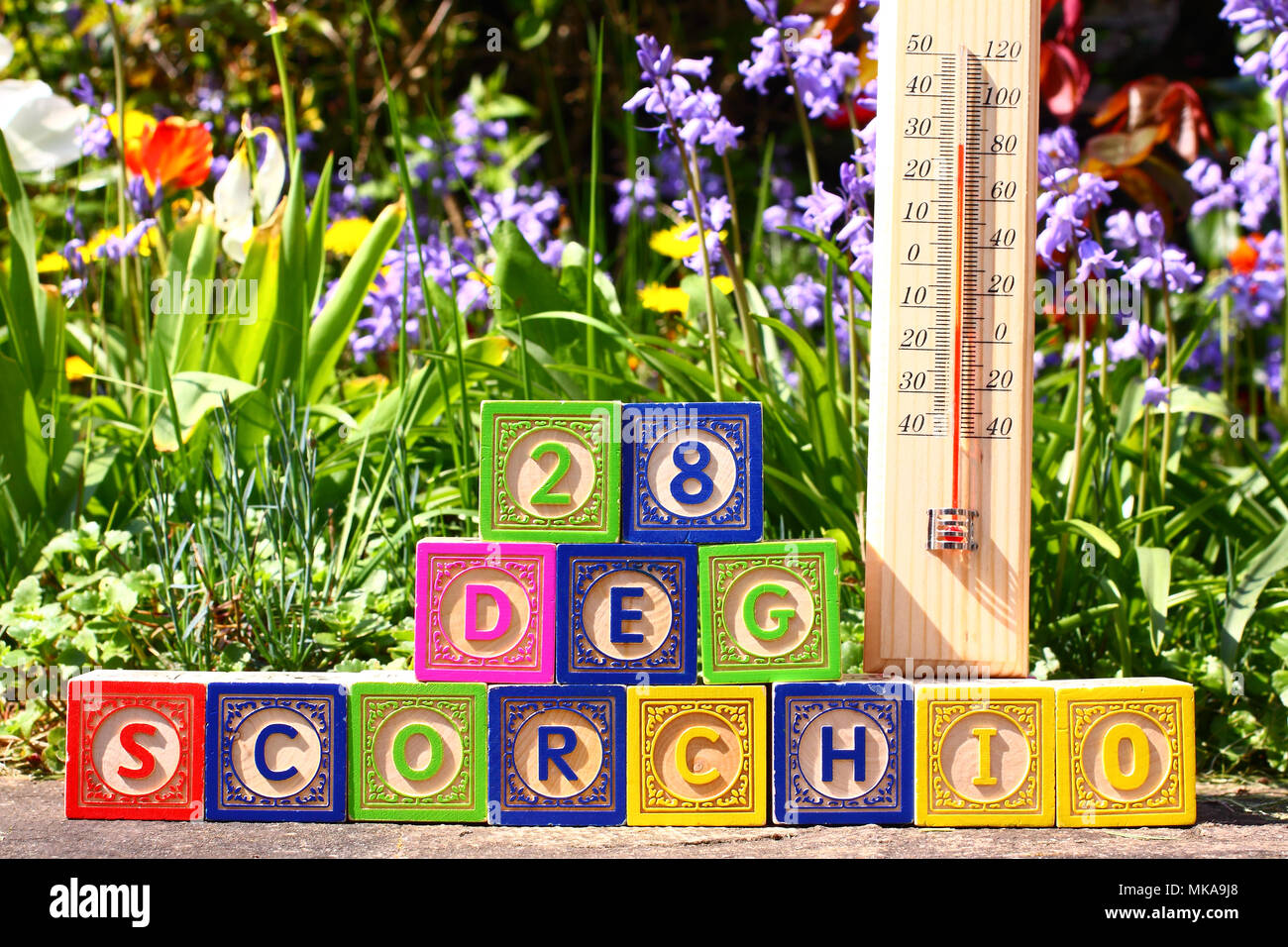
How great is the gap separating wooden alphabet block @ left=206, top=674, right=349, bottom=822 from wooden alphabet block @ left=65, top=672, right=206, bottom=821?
0.11 feet

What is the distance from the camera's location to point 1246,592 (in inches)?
80.0

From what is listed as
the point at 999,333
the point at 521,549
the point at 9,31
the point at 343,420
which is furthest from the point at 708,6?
the point at 521,549

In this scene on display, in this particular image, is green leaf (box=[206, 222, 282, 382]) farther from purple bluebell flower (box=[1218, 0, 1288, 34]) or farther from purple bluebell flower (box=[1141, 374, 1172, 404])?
purple bluebell flower (box=[1218, 0, 1288, 34])

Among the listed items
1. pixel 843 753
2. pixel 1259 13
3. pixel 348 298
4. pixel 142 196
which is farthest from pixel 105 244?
pixel 1259 13

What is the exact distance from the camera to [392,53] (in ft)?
14.6

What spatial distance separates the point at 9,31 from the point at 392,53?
1.47 m

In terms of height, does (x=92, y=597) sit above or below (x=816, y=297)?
below

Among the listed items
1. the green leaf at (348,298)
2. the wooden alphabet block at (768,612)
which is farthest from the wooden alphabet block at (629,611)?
the green leaf at (348,298)

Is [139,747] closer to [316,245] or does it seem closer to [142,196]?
[316,245]

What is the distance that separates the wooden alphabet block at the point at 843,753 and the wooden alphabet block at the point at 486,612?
1.24 ft

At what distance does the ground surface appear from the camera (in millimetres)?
1536

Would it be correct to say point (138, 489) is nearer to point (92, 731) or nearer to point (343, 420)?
point (343, 420)

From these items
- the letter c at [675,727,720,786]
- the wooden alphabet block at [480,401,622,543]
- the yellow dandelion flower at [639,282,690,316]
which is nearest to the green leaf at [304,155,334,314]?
the yellow dandelion flower at [639,282,690,316]

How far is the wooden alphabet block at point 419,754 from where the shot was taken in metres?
1.70
